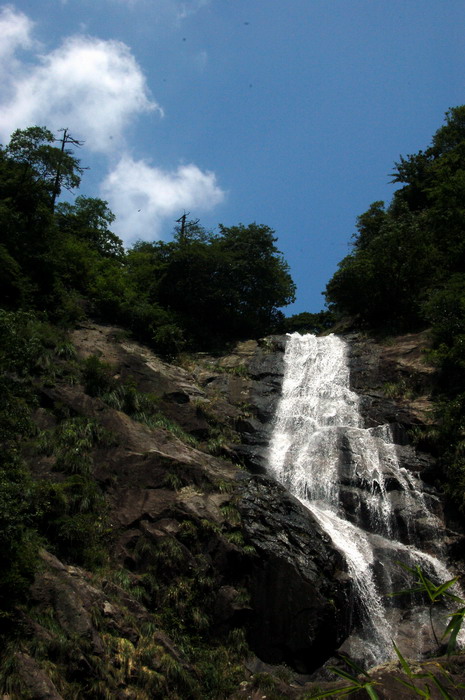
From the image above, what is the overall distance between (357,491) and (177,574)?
7.06 meters

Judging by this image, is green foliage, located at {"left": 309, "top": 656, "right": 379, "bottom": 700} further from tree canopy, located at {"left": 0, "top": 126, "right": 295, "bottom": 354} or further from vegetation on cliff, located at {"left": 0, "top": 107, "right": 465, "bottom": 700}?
tree canopy, located at {"left": 0, "top": 126, "right": 295, "bottom": 354}

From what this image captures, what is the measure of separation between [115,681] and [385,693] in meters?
4.58

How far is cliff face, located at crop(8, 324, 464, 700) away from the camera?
9.52m

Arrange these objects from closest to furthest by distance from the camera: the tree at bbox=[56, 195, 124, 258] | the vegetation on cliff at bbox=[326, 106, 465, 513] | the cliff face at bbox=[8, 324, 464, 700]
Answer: the cliff face at bbox=[8, 324, 464, 700], the vegetation on cliff at bbox=[326, 106, 465, 513], the tree at bbox=[56, 195, 124, 258]

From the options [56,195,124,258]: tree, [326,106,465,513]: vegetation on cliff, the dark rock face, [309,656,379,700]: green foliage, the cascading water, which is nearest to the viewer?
[309,656,379,700]: green foliage

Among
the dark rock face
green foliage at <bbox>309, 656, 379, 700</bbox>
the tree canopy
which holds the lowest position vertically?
the dark rock face

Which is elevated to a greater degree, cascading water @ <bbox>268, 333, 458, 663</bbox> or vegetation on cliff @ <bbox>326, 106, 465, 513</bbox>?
vegetation on cliff @ <bbox>326, 106, 465, 513</bbox>

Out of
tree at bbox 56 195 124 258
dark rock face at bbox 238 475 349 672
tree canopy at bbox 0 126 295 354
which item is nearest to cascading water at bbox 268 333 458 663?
dark rock face at bbox 238 475 349 672

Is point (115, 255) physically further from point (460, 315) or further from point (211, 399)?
point (460, 315)

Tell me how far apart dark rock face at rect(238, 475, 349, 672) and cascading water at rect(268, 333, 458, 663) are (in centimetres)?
70

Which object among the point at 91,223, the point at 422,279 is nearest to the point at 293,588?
the point at 422,279

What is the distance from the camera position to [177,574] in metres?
13.1

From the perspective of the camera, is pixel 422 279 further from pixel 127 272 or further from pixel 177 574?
pixel 177 574

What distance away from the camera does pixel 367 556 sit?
14953mm
